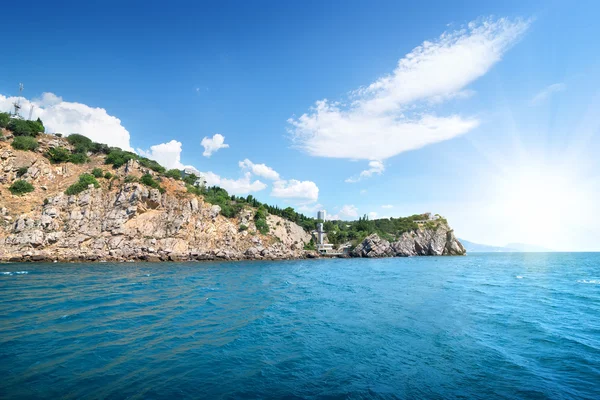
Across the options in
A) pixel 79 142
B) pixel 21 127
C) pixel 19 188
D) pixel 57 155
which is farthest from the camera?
pixel 79 142

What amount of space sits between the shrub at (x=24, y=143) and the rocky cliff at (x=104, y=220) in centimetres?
107

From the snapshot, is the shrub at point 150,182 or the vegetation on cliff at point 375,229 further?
the vegetation on cliff at point 375,229

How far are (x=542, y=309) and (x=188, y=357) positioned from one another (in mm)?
23747

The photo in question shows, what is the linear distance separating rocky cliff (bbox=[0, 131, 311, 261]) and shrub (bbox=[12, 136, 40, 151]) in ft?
3.51

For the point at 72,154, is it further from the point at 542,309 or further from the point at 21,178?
the point at 542,309

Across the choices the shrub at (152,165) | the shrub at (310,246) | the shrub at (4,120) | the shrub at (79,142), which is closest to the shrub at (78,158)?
the shrub at (79,142)

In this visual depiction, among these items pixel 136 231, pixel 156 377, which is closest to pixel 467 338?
pixel 156 377

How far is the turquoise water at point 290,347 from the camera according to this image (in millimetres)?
8445

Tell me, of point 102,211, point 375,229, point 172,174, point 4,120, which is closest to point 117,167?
point 172,174

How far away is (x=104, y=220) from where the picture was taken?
205 ft

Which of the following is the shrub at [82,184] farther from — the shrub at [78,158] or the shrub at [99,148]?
the shrub at [99,148]

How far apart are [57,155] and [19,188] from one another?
→ 547 inches

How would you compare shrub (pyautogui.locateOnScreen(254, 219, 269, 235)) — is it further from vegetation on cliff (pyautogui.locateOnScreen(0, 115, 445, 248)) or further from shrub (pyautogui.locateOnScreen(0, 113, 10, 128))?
shrub (pyautogui.locateOnScreen(0, 113, 10, 128))

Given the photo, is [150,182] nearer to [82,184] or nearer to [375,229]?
[82,184]
